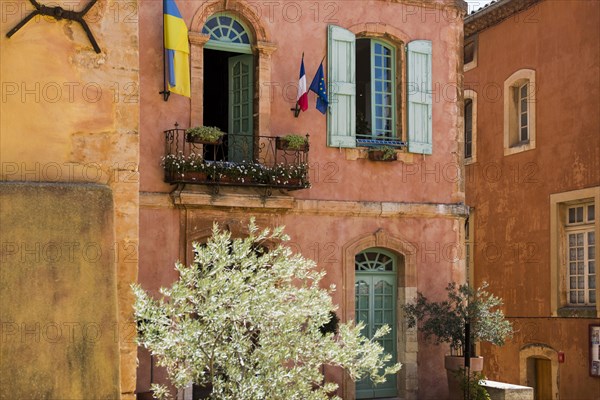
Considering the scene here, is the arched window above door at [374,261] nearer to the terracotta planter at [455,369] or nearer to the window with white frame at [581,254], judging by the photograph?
the terracotta planter at [455,369]

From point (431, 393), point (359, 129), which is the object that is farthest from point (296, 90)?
point (431, 393)

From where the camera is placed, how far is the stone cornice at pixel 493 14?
60.5ft

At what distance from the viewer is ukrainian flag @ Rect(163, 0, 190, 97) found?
483 inches

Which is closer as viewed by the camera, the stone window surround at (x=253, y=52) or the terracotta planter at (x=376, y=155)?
the stone window surround at (x=253, y=52)

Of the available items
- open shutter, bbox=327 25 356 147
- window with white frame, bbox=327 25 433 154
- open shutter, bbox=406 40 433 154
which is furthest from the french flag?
open shutter, bbox=406 40 433 154

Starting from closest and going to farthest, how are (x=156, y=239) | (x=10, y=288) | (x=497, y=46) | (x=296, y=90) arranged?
(x=10, y=288), (x=156, y=239), (x=296, y=90), (x=497, y=46)

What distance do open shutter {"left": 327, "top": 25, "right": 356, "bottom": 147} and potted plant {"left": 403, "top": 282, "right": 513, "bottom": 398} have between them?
258 cm

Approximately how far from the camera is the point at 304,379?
6.84 meters

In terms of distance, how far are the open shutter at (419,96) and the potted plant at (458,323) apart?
88.7 inches

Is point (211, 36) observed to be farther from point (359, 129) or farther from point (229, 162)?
point (359, 129)

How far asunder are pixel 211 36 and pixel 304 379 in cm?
735

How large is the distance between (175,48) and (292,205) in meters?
2.68

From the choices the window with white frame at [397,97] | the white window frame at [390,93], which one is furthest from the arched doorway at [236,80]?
the white window frame at [390,93]

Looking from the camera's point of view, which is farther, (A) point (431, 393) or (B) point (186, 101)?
(A) point (431, 393)
